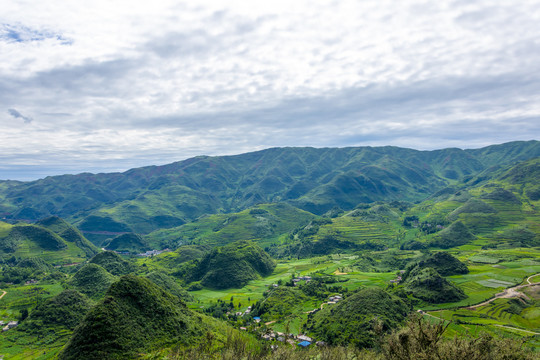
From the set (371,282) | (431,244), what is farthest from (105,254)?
(431,244)

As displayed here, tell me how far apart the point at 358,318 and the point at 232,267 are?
299 feet

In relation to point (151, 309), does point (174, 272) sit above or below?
below

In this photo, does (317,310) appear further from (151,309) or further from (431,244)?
(431,244)

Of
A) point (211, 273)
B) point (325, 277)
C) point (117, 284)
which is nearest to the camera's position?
point (117, 284)

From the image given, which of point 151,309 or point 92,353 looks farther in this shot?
point 151,309

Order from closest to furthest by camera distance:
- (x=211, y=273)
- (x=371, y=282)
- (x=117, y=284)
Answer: (x=117, y=284)
(x=371, y=282)
(x=211, y=273)

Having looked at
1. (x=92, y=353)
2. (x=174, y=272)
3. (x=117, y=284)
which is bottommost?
(x=174, y=272)

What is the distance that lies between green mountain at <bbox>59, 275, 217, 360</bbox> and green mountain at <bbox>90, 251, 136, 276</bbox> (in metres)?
89.9

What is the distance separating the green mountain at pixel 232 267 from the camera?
152 m

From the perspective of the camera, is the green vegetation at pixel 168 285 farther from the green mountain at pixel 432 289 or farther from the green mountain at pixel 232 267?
the green mountain at pixel 432 289

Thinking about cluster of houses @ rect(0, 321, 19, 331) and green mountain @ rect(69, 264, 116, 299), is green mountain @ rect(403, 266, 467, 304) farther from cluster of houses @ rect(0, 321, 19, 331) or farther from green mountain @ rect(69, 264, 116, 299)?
cluster of houses @ rect(0, 321, 19, 331)

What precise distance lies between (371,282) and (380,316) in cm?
5265

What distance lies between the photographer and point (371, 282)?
127438 mm

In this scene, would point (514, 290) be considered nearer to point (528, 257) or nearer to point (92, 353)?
point (528, 257)
